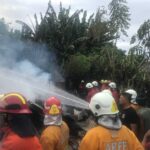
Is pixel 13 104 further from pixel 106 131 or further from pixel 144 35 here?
pixel 144 35

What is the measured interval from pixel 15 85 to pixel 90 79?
17.2 metres

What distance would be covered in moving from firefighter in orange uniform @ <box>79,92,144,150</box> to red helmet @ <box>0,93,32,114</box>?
0.73 meters

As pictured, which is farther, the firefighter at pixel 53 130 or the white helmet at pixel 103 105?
the firefighter at pixel 53 130

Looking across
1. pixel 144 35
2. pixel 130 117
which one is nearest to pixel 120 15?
pixel 144 35

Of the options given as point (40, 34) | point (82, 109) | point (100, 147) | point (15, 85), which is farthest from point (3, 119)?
point (40, 34)

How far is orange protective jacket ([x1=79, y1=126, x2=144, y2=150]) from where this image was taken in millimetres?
4227

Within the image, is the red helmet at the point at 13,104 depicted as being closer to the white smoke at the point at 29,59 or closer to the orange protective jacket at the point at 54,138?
the orange protective jacket at the point at 54,138

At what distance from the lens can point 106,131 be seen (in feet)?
14.1

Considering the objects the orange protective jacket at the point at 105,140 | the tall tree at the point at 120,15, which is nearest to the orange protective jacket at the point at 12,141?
the orange protective jacket at the point at 105,140

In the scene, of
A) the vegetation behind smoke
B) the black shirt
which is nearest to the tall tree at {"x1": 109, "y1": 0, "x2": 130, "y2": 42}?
the vegetation behind smoke

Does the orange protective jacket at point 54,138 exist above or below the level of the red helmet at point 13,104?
below

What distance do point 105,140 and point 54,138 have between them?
1.13m

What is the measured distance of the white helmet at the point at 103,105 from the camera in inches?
170

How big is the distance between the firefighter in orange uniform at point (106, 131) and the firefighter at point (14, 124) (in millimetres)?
650
